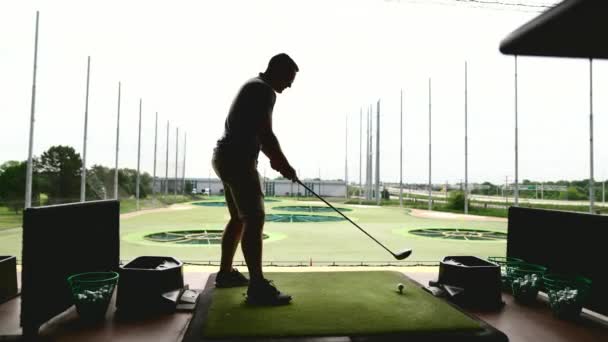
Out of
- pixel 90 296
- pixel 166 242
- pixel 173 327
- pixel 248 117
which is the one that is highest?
pixel 248 117

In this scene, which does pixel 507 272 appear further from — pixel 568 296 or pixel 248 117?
pixel 248 117

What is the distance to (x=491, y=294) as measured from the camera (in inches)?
96.1

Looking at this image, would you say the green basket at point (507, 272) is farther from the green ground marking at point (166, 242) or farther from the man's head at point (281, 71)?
the green ground marking at point (166, 242)

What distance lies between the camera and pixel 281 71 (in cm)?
253

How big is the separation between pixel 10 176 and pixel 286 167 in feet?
44.3

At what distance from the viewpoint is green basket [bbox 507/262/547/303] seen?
252 cm

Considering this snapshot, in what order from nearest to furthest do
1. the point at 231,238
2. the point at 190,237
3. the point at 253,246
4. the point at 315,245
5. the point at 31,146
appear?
the point at 253,246, the point at 231,238, the point at 315,245, the point at 190,237, the point at 31,146

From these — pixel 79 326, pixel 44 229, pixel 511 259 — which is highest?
pixel 44 229

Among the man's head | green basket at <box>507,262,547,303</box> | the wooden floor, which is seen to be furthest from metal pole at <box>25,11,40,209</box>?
green basket at <box>507,262,547,303</box>

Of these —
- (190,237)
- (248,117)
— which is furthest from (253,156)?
(190,237)

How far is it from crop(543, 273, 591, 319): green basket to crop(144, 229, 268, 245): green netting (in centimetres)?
495

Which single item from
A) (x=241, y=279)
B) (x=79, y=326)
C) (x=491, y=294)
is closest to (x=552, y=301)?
(x=491, y=294)

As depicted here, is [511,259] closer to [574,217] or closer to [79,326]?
[574,217]

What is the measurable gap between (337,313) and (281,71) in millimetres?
1482
